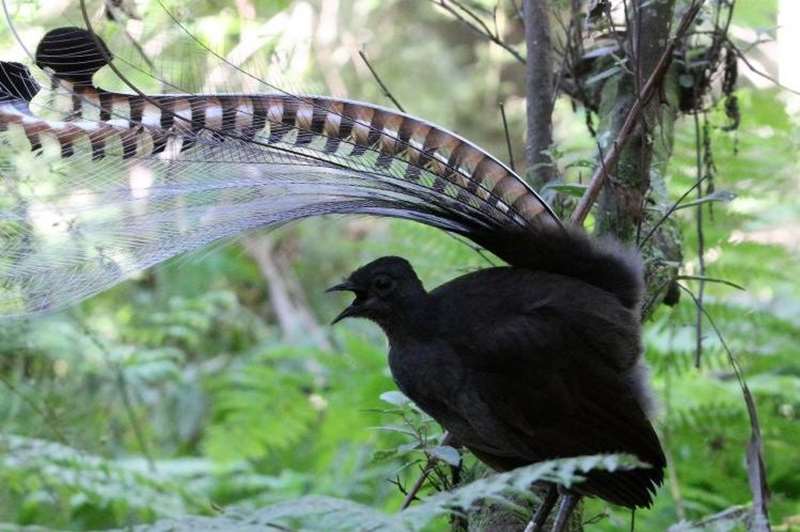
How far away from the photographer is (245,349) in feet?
25.8

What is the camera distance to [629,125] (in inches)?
105

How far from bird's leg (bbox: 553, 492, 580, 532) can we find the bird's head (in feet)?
1.81

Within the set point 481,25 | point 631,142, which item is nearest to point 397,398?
point 631,142

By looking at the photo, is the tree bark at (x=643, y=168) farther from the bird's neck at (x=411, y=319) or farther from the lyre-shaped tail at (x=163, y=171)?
the bird's neck at (x=411, y=319)

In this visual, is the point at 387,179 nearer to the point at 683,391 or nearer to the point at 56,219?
the point at 56,219

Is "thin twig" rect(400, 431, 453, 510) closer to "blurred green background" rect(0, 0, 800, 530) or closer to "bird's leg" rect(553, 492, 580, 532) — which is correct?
"blurred green background" rect(0, 0, 800, 530)

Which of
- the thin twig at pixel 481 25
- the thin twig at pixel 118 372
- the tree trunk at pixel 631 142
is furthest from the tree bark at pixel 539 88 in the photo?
the thin twig at pixel 118 372

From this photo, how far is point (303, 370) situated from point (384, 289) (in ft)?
14.7

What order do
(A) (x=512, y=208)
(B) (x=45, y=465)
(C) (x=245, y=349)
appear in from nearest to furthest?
(A) (x=512, y=208) < (B) (x=45, y=465) < (C) (x=245, y=349)

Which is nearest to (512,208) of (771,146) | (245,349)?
(771,146)

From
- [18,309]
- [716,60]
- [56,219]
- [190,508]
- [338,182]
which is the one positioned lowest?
[190,508]

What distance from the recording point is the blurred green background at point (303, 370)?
407cm

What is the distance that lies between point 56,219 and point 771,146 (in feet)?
11.2

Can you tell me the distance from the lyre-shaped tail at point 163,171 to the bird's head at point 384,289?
12cm
